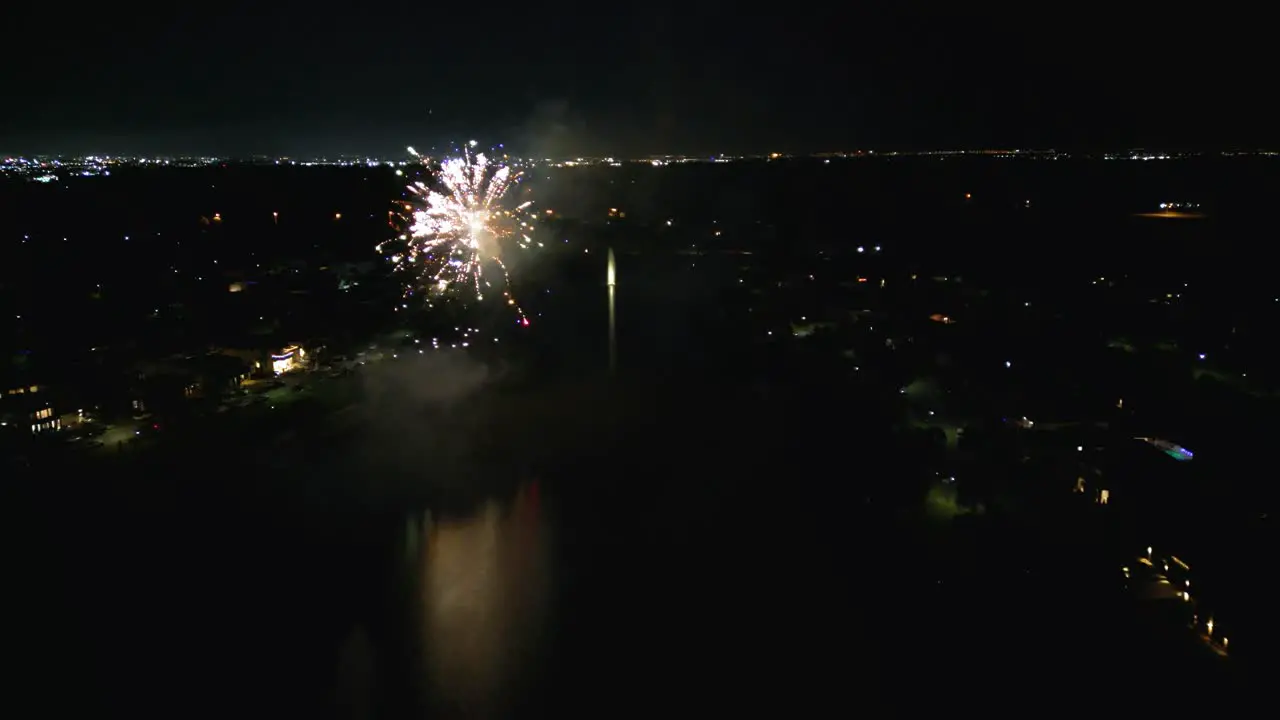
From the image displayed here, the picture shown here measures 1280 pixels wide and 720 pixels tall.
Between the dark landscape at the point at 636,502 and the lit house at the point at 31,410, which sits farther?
the lit house at the point at 31,410

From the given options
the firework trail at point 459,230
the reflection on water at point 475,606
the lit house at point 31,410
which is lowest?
the reflection on water at point 475,606

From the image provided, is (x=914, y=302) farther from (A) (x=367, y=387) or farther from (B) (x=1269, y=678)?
(B) (x=1269, y=678)

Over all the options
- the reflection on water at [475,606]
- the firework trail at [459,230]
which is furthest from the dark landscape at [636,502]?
the firework trail at [459,230]

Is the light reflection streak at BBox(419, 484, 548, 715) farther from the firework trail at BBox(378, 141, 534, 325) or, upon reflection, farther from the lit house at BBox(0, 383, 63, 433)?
the firework trail at BBox(378, 141, 534, 325)

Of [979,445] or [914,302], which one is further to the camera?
[914,302]

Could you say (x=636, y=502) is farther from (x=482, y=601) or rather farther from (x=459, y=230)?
(x=459, y=230)

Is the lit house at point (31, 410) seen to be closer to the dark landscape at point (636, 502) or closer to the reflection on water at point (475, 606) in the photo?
the dark landscape at point (636, 502)

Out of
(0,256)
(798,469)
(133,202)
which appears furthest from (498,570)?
(133,202)
